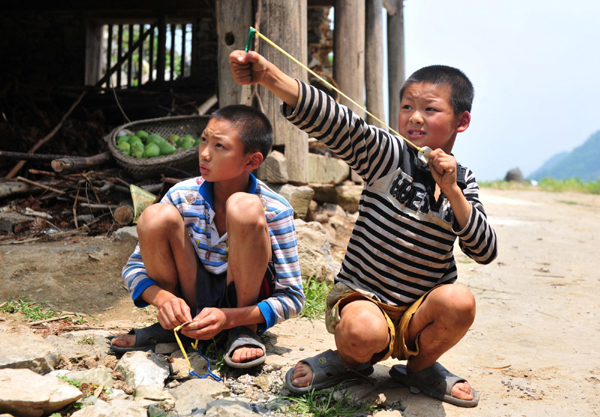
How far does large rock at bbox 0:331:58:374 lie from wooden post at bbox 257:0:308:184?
240 centimetres

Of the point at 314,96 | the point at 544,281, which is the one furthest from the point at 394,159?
the point at 544,281

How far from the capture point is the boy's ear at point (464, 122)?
2186mm

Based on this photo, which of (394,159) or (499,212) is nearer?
(394,159)

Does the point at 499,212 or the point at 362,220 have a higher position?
the point at 362,220

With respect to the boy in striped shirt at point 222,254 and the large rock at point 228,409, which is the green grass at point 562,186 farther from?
the large rock at point 228,409

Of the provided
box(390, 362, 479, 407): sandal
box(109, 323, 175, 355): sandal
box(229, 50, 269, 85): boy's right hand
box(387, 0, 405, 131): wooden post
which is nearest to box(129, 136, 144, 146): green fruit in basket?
box(109, 323, 175, 355): sandal

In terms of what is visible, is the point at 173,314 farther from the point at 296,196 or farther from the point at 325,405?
the point at 296,196

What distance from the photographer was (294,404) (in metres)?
1.98

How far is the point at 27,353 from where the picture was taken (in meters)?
1.98

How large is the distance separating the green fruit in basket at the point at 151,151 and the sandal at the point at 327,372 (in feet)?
9.43

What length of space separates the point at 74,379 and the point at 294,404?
807 millimetres

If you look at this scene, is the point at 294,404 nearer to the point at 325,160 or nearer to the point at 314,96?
the point at 314,96

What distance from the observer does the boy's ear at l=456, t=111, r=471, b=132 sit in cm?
219

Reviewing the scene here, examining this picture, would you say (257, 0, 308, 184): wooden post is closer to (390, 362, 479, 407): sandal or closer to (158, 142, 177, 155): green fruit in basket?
(158, 142, 177, 155): green fruit in basket
